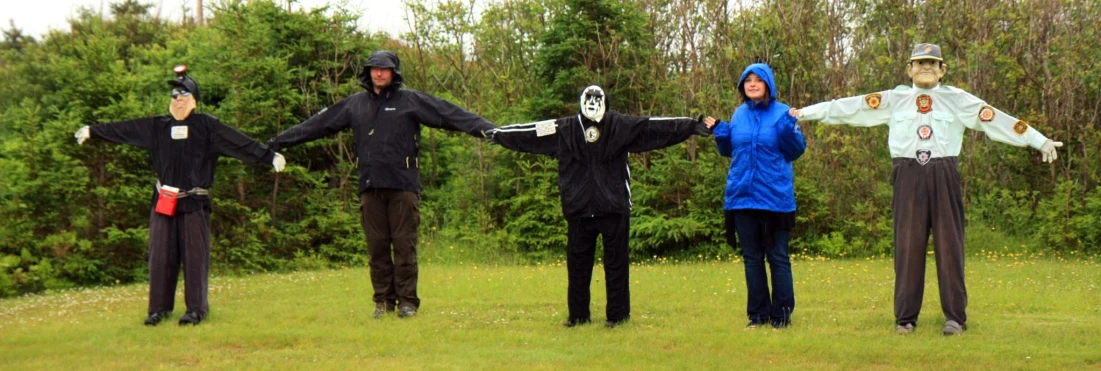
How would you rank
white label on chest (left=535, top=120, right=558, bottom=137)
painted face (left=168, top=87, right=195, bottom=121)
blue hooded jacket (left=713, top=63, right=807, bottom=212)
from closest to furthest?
blue hooded jacket (left=713, top=63, right=807, bottom=212) < white label on chest (left=535, top=120, right=558, bottom=137) < painted face (left=168, top=87, right=195, bottom=121)

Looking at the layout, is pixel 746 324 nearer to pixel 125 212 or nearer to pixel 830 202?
pixel 830 202

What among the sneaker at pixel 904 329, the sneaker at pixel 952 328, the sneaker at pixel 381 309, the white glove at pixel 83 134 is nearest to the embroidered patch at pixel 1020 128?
the sneaker at pixel 952 328

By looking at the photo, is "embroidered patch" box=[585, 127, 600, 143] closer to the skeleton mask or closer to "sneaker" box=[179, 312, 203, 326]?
the skeleton mask

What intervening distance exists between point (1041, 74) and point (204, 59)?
44.1ft

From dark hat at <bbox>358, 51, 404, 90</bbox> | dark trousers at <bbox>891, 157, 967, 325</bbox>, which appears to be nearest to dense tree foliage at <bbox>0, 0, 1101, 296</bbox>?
dark hat at <bbox>358, 51, 404, 90</bbox>

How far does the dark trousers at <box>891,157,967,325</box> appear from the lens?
28.5 feet

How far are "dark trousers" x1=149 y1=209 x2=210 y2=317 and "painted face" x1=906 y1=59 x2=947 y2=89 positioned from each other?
6131 mm

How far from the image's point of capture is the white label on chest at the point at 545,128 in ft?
30.9

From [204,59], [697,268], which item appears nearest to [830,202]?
[697,268]

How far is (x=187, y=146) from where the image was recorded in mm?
10016

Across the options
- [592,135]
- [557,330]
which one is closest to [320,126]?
[592,135]

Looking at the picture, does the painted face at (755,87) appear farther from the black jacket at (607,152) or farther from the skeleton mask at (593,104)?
the skeleton mask at (593,104)

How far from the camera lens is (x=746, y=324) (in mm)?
9312

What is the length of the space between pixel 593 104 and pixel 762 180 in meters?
1.49
